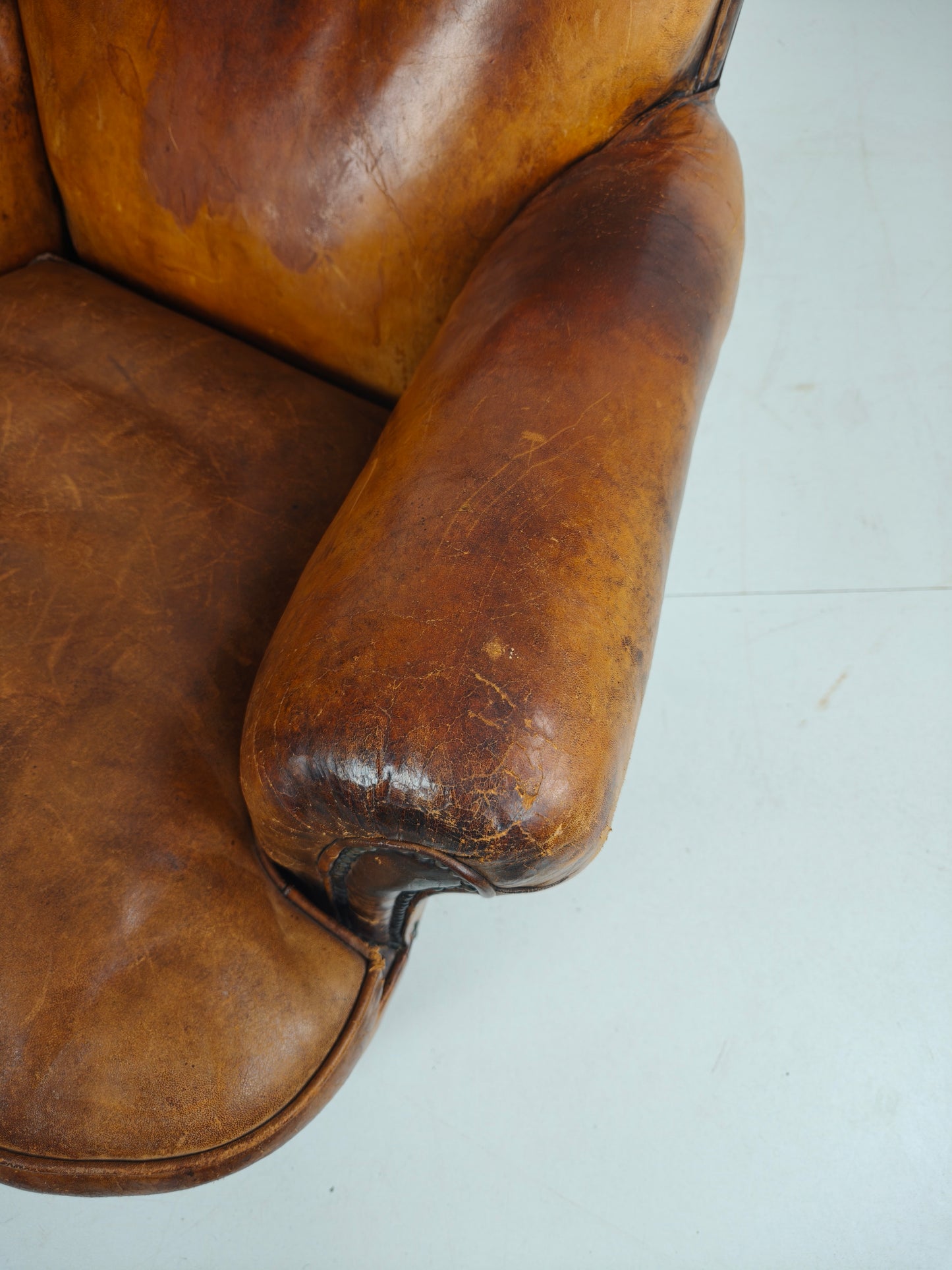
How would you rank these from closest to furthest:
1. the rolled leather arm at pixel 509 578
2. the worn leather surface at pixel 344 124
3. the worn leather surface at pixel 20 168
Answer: the rolled leather arm at pixel 509 578 → the worn leather surface at pixel 344 124 → the worn leather surface at pixel 20 168

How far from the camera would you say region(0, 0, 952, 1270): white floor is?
1080 millimetres

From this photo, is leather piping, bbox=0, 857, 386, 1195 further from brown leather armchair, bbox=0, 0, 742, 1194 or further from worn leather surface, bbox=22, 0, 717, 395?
worn leather surface, bbox=22, 0, 717, 395

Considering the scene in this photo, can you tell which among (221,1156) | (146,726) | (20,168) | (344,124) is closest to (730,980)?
(221,1156)

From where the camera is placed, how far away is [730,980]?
4.02 ft

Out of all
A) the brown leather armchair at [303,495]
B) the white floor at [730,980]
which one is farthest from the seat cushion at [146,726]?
the white floor at [730,980]

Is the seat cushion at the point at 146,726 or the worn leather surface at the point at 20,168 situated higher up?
the worn leather surface at the point at 20,168

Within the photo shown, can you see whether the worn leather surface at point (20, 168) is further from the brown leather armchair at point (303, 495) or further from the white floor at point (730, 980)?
the white floor at point (730, 980)

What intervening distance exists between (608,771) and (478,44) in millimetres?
704

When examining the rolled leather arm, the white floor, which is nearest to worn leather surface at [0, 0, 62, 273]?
the rolled leather arm

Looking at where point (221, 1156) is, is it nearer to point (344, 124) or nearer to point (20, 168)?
point (344, 124)

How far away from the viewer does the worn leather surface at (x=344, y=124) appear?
35.6 inches

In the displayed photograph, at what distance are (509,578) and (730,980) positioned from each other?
808 mm

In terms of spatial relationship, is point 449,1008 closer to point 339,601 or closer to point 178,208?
point 339,601

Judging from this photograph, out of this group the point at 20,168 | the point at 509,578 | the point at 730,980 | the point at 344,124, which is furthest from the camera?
the point at 730,980
